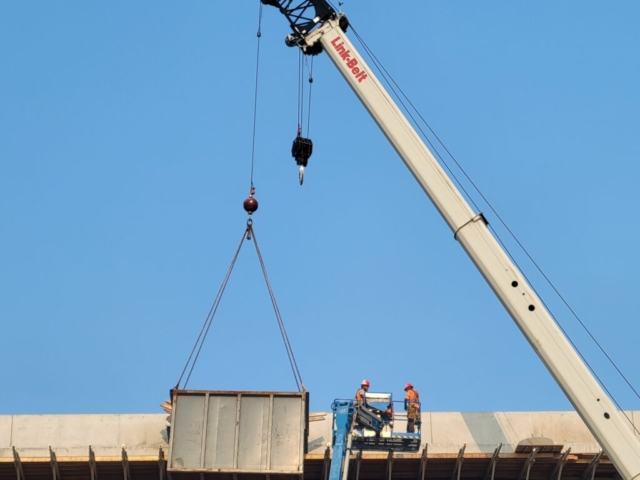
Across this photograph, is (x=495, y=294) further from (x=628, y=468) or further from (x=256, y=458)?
(x=256, y=458)

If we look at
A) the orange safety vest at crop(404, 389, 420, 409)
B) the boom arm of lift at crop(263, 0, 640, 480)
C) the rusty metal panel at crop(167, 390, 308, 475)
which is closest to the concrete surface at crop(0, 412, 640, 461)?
the rusty metal panel at crop(167, 390, 308, 475)

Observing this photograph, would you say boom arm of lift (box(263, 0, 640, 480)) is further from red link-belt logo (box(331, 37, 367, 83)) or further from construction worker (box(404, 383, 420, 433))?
construction worker (box(404, 383, 420, 433))

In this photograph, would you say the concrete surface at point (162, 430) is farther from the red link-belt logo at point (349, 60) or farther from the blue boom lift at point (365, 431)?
the red link-belt logo at point (349, 60)

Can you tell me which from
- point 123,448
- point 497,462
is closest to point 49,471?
point 123,448

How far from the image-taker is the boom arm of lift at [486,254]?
97.5 ft

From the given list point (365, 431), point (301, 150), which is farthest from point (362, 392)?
point (301, 150)

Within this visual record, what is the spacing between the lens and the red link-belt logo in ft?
117

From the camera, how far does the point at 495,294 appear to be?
1247 inches

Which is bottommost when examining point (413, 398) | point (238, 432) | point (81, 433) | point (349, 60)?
point (413, 398)

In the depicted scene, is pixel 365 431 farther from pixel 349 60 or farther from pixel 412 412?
pixel 349 60

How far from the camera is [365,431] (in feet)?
121

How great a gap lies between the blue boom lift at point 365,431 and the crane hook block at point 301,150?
288 inches

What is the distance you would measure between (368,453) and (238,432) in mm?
4211

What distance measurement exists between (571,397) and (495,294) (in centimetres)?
316
